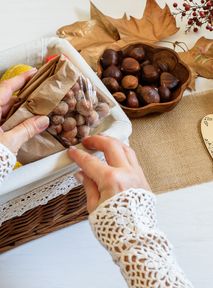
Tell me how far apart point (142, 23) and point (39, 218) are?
0.45m

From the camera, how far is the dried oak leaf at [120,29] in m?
0.91

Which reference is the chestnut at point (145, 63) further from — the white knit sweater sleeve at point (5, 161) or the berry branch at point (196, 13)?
the white knit sweater sleeve at point (5, 161)

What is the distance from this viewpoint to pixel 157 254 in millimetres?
502

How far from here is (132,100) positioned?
81cm

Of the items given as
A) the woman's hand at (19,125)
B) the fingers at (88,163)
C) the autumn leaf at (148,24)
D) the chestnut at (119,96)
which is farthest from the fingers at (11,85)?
the autumn leaf at (148,24)

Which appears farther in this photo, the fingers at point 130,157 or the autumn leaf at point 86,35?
the autumn leaf at point 86,35

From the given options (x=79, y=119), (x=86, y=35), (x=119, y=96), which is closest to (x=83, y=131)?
(x=79, y=119)

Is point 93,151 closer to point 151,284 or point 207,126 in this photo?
point 151,284

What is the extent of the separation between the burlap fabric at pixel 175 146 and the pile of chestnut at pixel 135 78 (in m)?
0.05

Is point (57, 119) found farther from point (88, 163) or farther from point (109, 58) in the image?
point (109, 58)

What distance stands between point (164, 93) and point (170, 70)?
0.21 feet

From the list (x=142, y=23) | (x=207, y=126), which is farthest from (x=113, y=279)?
(x=142, y=23)

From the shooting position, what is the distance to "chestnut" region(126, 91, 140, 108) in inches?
31.9

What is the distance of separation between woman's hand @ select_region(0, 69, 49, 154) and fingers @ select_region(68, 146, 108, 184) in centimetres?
5
